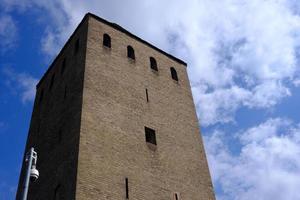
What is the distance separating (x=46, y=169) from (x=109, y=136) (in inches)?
109

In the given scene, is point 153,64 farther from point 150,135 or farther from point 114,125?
point 114,125

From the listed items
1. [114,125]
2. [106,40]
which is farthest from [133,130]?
[106,40]

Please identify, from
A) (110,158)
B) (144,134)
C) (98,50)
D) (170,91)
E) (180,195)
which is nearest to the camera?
(110,158)

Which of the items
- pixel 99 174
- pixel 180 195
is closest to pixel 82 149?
pixel 99 174

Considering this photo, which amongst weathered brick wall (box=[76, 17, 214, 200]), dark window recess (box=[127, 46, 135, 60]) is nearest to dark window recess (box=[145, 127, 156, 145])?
weathered brick wall (box=[76, 17, 214, 200])

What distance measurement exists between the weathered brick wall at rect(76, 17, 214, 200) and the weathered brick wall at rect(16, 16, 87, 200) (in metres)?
0.40

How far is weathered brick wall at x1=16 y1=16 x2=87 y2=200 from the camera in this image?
1188cm

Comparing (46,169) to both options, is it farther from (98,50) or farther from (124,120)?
(98,50)

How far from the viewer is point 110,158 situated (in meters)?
12.0

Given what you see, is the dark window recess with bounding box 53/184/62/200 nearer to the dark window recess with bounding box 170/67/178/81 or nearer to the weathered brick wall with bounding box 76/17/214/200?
the weathered brick wall with bounding box 76/17/214/200

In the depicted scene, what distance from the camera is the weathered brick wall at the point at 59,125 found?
11875mm

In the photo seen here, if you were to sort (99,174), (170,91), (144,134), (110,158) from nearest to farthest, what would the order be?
1. (99,174)
2. (110,158)
3. (144,134)
4. (170,91)

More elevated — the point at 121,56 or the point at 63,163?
the point at 121,56

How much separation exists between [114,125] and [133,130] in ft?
2.68
